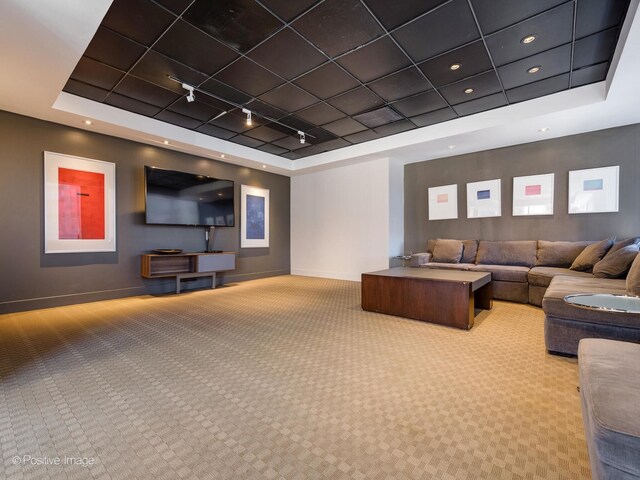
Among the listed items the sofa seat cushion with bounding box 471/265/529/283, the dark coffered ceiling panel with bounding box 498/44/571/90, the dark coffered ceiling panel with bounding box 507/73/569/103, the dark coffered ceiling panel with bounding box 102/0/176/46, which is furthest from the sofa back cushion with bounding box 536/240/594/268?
the dark coffered ceiling panel with bounding box 102/0/176/46

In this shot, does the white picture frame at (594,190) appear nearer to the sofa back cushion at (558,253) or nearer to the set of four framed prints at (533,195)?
the set of four framed prints at (533,195)

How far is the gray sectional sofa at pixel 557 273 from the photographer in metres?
2.45

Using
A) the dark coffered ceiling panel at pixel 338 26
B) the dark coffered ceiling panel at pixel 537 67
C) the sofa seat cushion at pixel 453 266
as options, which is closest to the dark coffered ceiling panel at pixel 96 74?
the dark coffered ceiling panel at pixel 338 26

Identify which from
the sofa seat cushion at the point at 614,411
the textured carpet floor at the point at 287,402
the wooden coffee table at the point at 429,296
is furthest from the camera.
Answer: the wooden coffee table at the point at 429,296

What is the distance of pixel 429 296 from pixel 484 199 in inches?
133

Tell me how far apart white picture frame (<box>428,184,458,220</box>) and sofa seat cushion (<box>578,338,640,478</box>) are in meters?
5.14

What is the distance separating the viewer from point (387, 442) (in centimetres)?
151

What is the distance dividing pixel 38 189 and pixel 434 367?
A: 5.82 m

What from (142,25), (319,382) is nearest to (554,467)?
(319,382)

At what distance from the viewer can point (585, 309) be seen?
2463mm

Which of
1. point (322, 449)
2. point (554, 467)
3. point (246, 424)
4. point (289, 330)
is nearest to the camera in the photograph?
point (554, 467)

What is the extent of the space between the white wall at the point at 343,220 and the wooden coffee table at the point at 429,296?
258cm

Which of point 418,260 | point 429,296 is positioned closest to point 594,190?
point 418,260

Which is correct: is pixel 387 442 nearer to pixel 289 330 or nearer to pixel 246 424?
pixel 246 424
